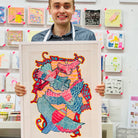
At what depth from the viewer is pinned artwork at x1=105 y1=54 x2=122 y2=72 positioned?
223 cm

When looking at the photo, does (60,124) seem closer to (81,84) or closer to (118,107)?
(81,84)

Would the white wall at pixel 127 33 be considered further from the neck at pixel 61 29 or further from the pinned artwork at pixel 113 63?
the neck at pixel 61 29

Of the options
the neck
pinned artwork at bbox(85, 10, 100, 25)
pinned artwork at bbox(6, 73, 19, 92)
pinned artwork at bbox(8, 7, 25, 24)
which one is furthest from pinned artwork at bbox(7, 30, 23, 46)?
the neck

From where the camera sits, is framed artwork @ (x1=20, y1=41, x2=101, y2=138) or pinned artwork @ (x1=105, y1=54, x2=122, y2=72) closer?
framed artwork @ (x1=20, y1=41, x2=101, y2=138)

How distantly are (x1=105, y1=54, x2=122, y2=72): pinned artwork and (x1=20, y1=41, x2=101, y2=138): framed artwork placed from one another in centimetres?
107

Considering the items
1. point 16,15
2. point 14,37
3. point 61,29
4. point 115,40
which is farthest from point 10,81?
point 115,40

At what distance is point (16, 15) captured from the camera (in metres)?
2.21

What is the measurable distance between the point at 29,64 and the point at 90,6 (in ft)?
4.17

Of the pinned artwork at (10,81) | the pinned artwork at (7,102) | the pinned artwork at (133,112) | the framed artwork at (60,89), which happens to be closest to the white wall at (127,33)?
the pinned artwork at (133,112)

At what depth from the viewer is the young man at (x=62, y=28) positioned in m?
1.33

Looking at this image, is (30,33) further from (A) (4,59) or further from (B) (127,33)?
(B) (127,33)

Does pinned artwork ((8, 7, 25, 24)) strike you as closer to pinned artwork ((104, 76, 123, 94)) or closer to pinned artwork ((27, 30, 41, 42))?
pinned artwork ((27, 30, 41, 42))

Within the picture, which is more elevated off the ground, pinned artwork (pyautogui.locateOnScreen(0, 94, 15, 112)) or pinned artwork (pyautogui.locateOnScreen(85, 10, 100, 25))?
pinned artwork (pyautogui.locateOnScreen(85, 10, 100, 25))

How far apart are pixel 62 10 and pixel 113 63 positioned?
1095 mm
